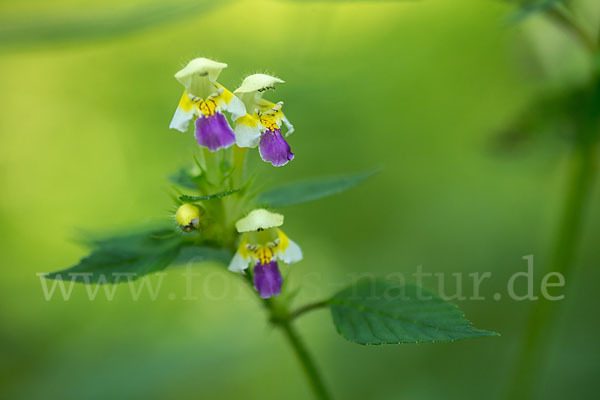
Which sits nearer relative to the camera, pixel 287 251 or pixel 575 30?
pixel 287 251

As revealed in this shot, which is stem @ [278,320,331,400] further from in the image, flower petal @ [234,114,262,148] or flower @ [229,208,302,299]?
flower petal @ [234,114,262,148]

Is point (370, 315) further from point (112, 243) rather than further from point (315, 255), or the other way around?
point (315, 255)

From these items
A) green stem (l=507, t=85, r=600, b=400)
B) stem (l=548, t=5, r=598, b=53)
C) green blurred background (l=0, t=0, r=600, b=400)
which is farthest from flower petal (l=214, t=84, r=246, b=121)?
green stem (l=507, t=85, r=600, b=400)

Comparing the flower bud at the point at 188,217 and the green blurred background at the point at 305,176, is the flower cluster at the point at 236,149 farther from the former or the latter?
the green blurred background at the point at 305,176

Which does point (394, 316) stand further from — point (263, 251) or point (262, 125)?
point (262, 125)

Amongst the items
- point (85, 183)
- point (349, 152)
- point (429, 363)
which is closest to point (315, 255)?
point (349, 152)

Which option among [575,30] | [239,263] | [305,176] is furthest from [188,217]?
[305,176]

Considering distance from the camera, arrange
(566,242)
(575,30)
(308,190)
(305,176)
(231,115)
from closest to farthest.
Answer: (231,115)
(308,190)
(575,30)
(566,242)
(305,176)
